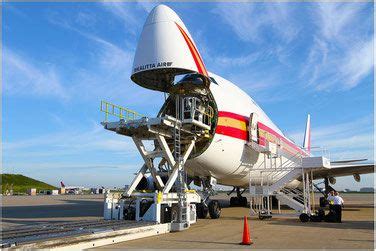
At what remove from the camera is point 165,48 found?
12953 millimetres

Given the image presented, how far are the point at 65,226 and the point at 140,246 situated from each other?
2550 mm

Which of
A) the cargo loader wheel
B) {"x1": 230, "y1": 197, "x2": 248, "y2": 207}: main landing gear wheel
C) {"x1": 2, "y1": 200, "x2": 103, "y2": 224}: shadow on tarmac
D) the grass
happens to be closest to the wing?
{"x1": 230, "y1": 197, "x2": 248, "y2": 207}: main landing gear wheel

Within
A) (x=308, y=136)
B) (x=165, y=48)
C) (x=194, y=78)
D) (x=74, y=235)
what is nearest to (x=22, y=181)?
(x=308, y=136)

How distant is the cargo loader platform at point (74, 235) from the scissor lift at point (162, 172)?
82 cm

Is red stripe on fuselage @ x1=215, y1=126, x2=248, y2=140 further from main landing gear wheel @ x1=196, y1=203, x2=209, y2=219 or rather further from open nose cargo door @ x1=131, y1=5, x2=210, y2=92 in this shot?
main landing gear wheel @ x1=196, y1=203, x2=209, y2=219

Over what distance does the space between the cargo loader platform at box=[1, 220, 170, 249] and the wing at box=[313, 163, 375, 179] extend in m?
14.1

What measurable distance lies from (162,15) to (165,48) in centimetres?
134

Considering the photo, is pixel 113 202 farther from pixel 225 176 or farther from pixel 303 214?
pixel 303 214

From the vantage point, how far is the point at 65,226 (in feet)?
34.2

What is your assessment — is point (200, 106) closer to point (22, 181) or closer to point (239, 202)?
point (239, 202)

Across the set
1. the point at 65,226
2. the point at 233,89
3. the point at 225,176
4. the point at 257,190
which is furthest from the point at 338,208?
the point at 65,226

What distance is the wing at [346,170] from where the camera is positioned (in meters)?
22.4

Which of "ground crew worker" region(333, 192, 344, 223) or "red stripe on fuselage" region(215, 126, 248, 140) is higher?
"red stripe on fuselage" region(215, 126, 248, 140)

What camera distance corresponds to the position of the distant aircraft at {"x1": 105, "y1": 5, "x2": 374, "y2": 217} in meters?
13.1
